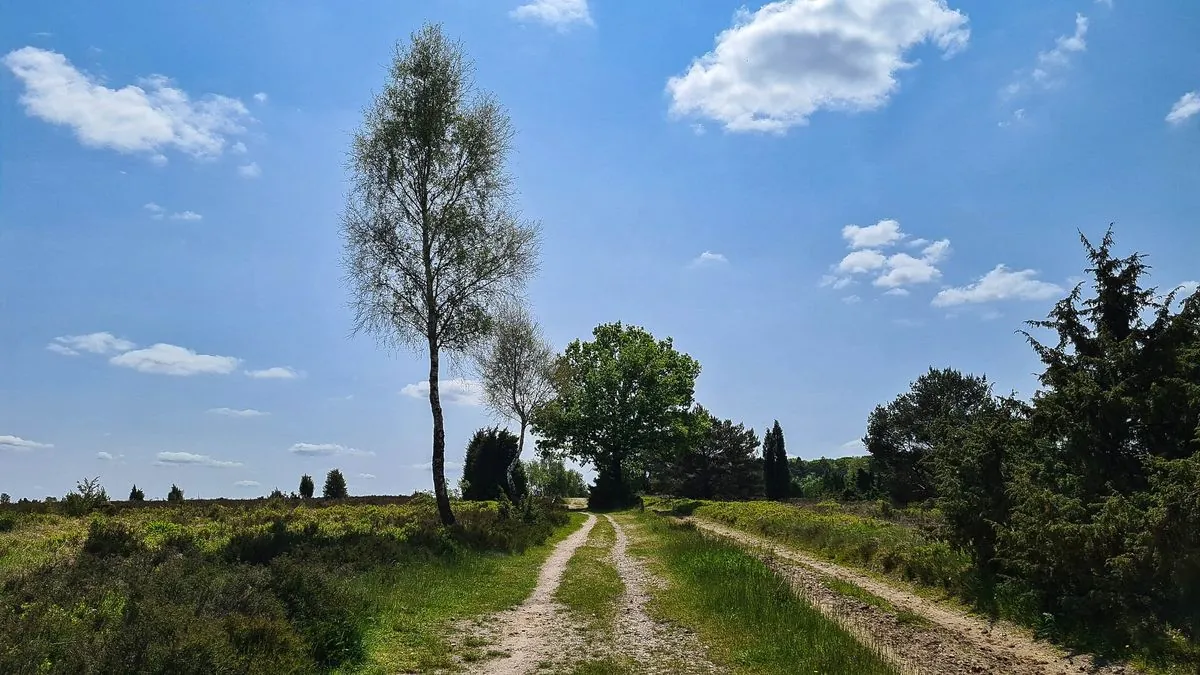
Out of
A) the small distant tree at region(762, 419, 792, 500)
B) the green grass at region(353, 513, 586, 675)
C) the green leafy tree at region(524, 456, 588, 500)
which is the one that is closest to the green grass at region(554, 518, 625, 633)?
the green grass at region(353, 513, 586, 675)

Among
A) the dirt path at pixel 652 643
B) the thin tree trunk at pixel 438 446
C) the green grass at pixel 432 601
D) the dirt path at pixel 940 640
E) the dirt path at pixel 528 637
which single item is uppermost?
the thin tree trunk at pixel 438 446

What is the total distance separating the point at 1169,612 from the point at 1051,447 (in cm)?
491

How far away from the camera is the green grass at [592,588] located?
1204cm

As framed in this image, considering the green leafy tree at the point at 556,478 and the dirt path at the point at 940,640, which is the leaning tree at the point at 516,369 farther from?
the green leafy tree at the point at 556,478

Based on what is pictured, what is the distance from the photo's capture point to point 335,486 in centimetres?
5125

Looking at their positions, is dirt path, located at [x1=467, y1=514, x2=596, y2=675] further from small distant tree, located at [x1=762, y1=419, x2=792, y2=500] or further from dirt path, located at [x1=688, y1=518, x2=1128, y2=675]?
small distant tree, located at [x1=762, y1=419, x2=792, y2=500]

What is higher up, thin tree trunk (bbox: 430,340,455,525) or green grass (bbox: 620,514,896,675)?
thin tree trunk (bbox: 430,340,455,525)

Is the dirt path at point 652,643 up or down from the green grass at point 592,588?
down

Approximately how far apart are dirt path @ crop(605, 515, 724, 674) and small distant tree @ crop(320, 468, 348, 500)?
138 ft

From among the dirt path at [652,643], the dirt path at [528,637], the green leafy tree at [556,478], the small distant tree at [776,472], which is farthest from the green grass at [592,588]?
the green leafy tree at [556,478]

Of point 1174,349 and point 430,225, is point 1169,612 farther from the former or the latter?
point 430,225

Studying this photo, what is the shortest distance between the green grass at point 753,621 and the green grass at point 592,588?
3.30 ft

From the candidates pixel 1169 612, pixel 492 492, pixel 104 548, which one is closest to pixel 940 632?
pixel 1169 612

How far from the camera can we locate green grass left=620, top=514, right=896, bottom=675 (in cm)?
883
